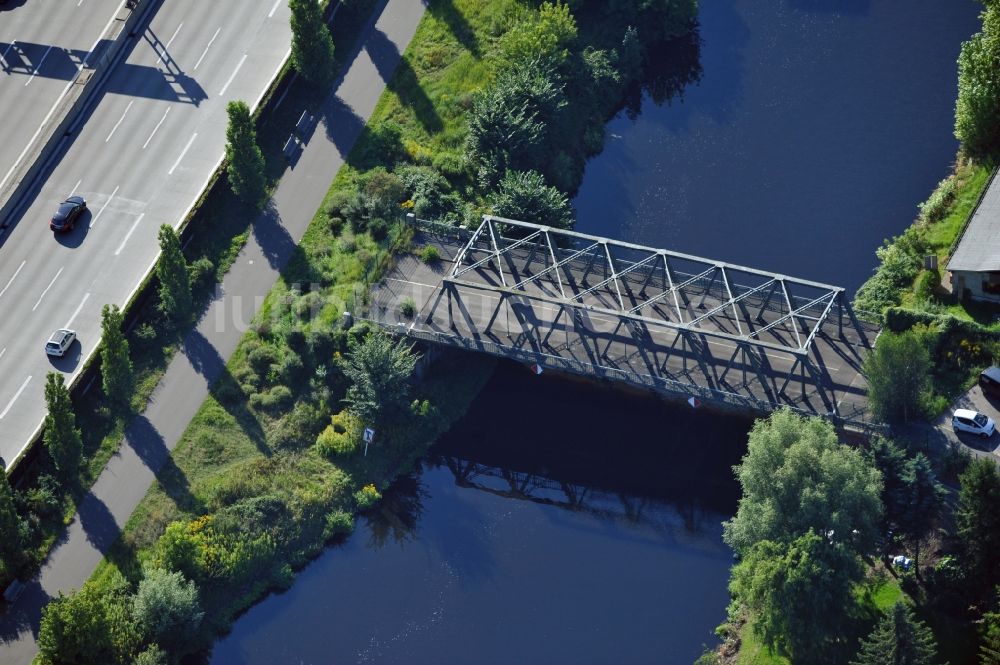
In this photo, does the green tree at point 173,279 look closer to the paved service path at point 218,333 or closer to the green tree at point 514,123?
the paved service path at point 218,333

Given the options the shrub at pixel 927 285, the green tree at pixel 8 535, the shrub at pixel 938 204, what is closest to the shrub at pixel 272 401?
the green tree at pixel 8 535

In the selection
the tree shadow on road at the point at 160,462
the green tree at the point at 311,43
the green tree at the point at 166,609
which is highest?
the green tree at the point at 311,43

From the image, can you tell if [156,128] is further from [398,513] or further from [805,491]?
[805,491]

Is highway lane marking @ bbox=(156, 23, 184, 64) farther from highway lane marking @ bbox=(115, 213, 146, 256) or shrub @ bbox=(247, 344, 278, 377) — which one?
shrub @ bbox=(247, 344, 278, 377)

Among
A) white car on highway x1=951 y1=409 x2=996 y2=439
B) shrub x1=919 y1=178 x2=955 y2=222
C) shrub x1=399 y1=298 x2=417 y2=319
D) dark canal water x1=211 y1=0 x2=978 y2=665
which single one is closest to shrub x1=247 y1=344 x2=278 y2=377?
shrub x1=399 y1=298 x2=417 y2=319

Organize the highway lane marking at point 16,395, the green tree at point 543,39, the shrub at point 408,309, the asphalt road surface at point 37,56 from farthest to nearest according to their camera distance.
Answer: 1. the green tree at point 543,39
2. the asphalt road surface at point 37,56
3. the shrub at point 408,309
4. the highway lane marking at point 16,395

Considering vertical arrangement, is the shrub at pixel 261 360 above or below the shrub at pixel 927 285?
below
